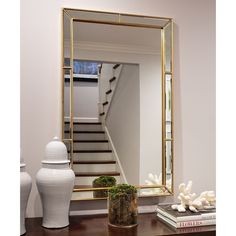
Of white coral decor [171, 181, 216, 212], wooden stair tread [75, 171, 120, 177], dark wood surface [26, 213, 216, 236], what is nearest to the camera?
dark wood surface [26, 213, 216, 236]

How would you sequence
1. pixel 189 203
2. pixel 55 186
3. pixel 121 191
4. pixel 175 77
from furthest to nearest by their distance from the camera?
pixel 175 77, pixel 189 203, pixel 121 191, pixel 55 186

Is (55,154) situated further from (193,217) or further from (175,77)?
(175,77)

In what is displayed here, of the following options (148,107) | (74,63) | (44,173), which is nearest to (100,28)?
(74,63)

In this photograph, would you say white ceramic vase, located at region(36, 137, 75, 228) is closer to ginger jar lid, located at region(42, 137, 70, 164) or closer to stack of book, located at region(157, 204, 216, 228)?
ginger jar lid, located at region(42, 137, 70, 164)

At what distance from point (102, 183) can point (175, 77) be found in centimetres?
78

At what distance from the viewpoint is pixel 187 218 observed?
1.41 m

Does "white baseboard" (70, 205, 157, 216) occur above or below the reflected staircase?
below

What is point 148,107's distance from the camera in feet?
5.84

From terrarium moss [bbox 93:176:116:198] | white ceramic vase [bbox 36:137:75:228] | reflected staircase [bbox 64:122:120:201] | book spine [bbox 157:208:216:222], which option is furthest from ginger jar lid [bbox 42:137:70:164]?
book spine [bbox 157:208:216:222]

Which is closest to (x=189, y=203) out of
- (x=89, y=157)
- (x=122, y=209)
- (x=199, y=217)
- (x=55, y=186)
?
(x=199, y=217)

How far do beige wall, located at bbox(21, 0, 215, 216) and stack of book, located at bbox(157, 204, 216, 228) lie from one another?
0.33 metres

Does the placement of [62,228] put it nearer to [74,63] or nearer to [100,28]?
[74,63]

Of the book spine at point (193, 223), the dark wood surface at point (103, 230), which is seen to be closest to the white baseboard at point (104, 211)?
the dark wood surface at point (103, 230)

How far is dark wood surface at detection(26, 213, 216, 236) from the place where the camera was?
132 centimetres
